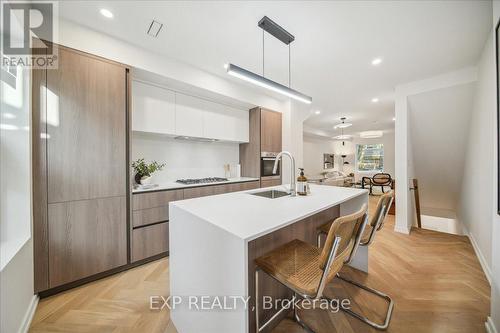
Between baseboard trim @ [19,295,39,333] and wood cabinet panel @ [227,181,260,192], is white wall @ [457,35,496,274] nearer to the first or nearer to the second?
wood cabinet panel @ [227,181,260,192]

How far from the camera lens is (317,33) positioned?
1.98 m

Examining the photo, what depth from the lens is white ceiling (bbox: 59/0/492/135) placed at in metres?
1.66

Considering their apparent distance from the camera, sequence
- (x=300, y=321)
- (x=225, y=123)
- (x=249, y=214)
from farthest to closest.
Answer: (x=225, y=123) < (x=300, y=321) < (x=249, y=214)

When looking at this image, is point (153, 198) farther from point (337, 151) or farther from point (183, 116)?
point (337, 151)

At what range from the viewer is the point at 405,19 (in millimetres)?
1778

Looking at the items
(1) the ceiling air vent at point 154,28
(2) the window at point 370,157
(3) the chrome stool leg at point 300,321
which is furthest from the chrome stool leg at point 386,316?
(2) the window at point 370,157

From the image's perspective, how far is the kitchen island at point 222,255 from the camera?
2.84 feet

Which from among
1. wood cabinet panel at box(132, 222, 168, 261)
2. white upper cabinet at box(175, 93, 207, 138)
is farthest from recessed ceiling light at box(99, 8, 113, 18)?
wood cabinet panel at box(132, 222, 168, 261)

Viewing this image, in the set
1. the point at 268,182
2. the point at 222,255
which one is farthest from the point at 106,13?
the point at 268,182

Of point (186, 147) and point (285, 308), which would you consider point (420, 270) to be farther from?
point (186, 147)

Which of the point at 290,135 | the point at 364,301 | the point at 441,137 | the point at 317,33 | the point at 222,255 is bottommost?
the point at 364,301

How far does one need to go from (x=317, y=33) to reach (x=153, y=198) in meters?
2.73

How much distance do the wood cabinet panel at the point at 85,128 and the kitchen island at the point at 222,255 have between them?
1181mm

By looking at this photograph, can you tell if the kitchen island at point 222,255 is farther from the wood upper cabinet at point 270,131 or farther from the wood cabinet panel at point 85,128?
the wood upper cabinet at point 270,131
